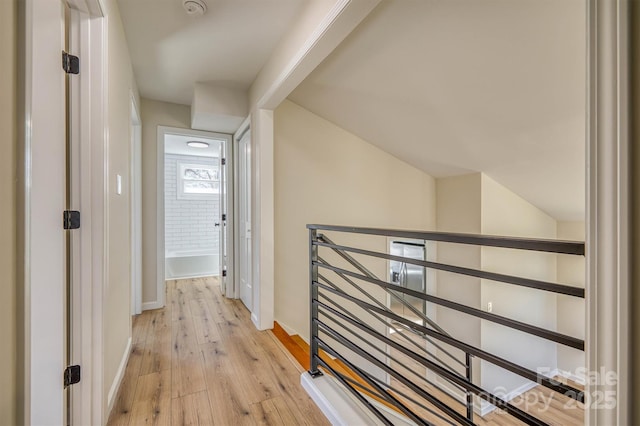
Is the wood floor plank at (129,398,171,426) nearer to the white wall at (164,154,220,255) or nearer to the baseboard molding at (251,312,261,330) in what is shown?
the baseboard molding at (251,312,261,330)

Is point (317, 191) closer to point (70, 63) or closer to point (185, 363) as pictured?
point (185, 363)

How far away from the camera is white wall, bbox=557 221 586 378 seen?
154 inches

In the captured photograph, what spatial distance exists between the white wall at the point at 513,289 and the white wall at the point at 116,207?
11.5 ft

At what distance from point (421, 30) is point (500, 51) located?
0.49 m

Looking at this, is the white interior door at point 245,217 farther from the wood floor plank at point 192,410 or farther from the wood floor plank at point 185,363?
the wood floor plank at point 192,410

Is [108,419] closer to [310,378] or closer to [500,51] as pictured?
[310,378]

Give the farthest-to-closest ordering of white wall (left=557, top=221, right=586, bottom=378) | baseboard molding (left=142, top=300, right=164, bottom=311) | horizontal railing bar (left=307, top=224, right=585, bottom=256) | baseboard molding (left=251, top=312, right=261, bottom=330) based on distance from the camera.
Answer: white wall (left=557, top=221, right=586, bottom=378)
baseboard molding (left=142, top=300, right=164, bottom=311)
baseboard molding (left=251, top=312, right=261, bottom=330)
horizontal railing bar (left=307, top=224, right=585, bottom=256)

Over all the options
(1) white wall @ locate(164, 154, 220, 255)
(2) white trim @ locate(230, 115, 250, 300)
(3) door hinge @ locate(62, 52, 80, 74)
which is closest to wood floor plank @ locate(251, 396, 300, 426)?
(3) door hinge @ locate(62, 52, 80, 74)

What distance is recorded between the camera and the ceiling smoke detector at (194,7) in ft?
5.87

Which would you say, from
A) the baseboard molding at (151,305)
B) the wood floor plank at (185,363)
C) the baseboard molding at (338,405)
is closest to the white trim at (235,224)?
the baseboard molding at (151,305)

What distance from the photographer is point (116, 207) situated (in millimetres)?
1701

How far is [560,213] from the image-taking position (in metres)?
3.71

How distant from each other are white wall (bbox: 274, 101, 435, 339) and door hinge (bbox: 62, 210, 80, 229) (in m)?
1.89
